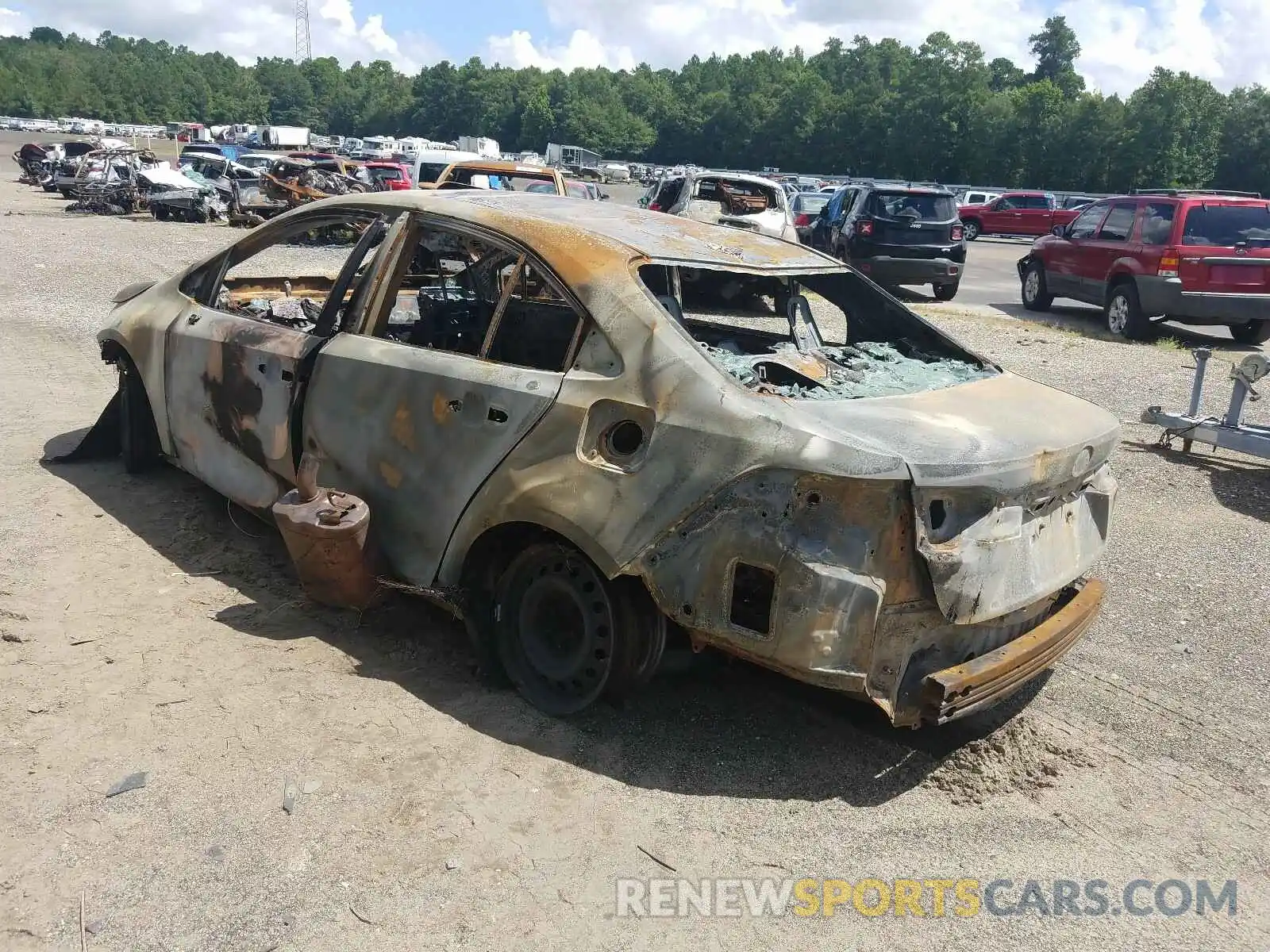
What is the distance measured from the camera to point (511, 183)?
15969 mm

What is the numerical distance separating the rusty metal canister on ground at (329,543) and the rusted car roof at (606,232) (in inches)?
47.4

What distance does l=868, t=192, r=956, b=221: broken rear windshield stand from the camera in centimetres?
1544

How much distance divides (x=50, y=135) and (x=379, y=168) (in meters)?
78.8

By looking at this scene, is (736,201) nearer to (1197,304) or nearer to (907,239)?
(907,239)

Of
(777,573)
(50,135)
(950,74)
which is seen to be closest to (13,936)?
(777,573)

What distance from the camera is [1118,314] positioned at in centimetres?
1301

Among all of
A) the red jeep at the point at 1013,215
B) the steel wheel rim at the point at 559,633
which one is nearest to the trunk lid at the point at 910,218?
the steel wheel rim at the point at 559,633

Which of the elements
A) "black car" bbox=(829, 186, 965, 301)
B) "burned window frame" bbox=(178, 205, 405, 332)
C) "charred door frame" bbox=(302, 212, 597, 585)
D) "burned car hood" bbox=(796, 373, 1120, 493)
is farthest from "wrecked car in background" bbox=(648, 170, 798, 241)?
"burned car hood" bbox=(796, 373, 1120, 493)

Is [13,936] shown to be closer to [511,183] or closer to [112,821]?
[112,821]

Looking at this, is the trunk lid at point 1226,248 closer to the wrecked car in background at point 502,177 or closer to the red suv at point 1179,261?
the red suv at point 1179,261

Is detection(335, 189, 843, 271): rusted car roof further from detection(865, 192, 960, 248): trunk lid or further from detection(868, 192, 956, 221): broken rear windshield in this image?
detection(868, 192, 956, 221): broken rear windshield

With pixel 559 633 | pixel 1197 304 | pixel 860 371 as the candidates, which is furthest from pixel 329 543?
pixel 1197 304

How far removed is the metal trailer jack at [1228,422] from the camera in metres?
6.43

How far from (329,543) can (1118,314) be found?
12085 millimetres
